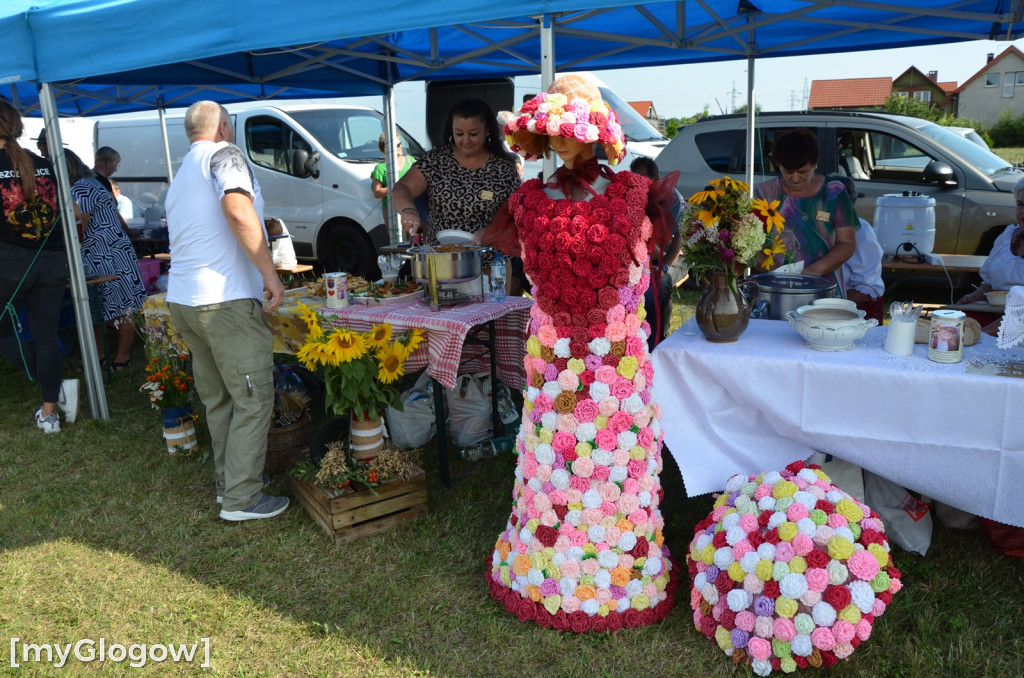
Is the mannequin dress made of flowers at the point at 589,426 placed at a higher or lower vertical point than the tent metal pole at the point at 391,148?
lower

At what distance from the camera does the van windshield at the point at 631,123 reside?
9.59 metres

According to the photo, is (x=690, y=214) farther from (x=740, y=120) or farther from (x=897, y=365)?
(x=740, y=120)

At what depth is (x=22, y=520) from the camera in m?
3.38

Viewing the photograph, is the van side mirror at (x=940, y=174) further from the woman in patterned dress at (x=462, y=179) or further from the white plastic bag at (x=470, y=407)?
the white plastic bag at (x=470, y=407)

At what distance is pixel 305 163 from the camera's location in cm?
826

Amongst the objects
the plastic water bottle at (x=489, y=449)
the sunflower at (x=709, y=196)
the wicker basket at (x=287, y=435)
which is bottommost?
the plastic water bottle at (x=489, y=449)

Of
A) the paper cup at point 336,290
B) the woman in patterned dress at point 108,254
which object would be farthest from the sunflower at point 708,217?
the woman in patterned dress at point 108,254

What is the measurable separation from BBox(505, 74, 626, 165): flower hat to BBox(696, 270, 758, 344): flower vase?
69cm

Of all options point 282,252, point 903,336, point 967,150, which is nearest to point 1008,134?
point 967,150

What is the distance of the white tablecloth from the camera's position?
7.42 ft

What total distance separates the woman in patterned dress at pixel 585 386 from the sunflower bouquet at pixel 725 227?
0.44m

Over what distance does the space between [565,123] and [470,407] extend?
6.73 feet

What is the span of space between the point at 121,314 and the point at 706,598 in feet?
15.6

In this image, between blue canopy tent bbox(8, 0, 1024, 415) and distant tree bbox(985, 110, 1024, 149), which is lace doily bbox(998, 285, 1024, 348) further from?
distant tree bbox(985, 110, 1024, 149)
